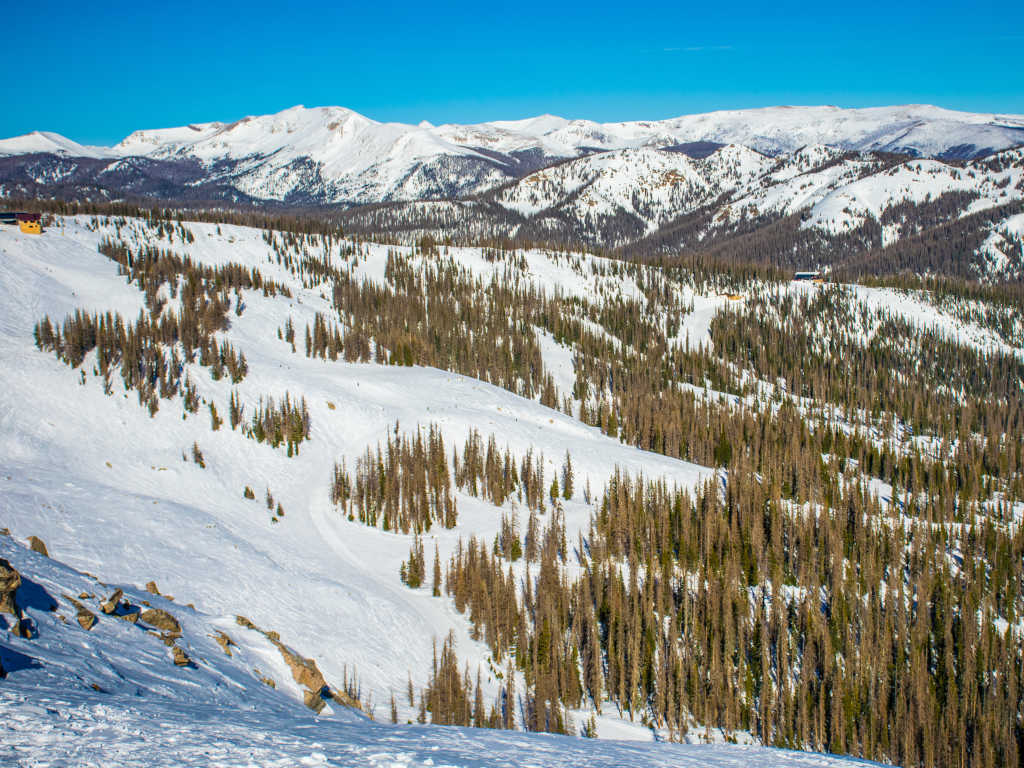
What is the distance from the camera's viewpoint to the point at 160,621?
59.6ft

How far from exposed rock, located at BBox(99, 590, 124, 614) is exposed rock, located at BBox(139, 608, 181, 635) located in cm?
90

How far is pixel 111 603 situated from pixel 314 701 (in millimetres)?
6636

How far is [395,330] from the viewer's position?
290 ft

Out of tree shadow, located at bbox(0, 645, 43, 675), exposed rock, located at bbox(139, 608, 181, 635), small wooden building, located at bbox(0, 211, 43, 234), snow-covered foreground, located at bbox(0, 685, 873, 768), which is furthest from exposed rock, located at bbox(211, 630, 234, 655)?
small wooden building, located at bbox(0, 211, 43, 234)

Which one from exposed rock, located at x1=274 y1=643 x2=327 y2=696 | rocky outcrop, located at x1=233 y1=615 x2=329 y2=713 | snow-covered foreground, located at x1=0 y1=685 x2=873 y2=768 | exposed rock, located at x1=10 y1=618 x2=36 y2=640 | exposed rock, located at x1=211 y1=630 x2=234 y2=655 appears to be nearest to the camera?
snow-covered foreground, located at x1=0 y1=685 x2=873 y2=768

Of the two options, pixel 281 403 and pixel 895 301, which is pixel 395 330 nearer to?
pixel 281 403

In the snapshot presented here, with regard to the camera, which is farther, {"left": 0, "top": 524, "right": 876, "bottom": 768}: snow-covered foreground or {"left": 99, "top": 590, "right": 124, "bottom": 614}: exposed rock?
{"left": 99, "top": 590, "right": 124, "bottom": 614}: exposed rock

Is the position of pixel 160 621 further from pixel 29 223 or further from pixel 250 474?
pixel 29 223

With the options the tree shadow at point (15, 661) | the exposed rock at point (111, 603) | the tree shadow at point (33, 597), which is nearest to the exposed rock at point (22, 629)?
the tree shadow at point (33, 597)

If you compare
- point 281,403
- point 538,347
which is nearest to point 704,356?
point 538,347

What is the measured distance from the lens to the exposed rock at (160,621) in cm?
1811

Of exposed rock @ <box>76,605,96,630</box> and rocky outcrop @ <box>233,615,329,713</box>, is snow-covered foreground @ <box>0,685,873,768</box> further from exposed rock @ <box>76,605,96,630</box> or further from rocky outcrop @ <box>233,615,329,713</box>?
exposed rock @ <box>76,605,96,630</box>

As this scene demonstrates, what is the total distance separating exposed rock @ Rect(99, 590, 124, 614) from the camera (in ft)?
56.4

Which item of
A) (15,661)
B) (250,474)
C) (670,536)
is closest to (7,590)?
(15,661)
